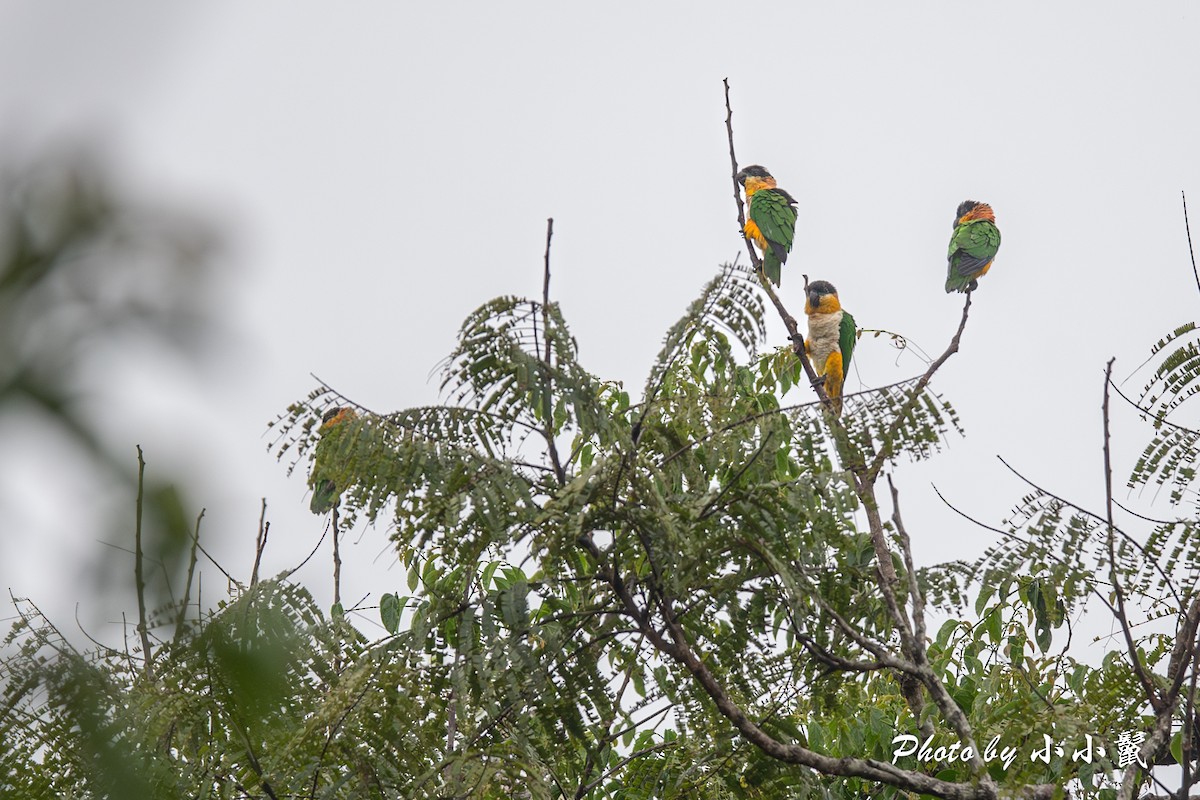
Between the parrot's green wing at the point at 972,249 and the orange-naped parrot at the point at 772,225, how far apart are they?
49.8 inches

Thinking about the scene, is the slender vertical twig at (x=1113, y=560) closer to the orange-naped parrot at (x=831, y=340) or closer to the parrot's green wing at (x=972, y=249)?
the orange-naped parrot at (x=831, y=340)

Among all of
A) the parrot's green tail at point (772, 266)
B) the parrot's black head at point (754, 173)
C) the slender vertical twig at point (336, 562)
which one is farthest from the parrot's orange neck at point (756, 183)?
the slender vertical twig at point (336, 562)

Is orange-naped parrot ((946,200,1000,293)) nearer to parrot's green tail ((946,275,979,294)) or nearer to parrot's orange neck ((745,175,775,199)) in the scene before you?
parrot's green tail ((946,275,979,294))

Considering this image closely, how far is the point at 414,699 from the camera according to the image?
2.45 meters

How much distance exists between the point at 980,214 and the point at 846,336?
9.98 ft

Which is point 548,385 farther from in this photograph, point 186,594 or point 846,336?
point 846,336

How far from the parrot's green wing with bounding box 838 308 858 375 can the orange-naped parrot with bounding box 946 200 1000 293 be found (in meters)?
1.94

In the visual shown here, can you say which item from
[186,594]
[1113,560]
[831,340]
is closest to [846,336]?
[831,340]

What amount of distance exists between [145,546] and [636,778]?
333 cm

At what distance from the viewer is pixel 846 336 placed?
5707 millimetres

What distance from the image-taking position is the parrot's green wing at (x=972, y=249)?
7457 mm

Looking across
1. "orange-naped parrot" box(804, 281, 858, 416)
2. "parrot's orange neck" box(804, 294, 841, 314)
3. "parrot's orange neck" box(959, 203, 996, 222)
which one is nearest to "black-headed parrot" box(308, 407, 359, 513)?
"orange-naped parrot" box(804, 281, 858, 416)

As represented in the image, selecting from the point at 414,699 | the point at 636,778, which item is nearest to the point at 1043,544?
the point at 414,699

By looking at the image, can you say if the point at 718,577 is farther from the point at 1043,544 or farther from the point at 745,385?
the point at 745,385
